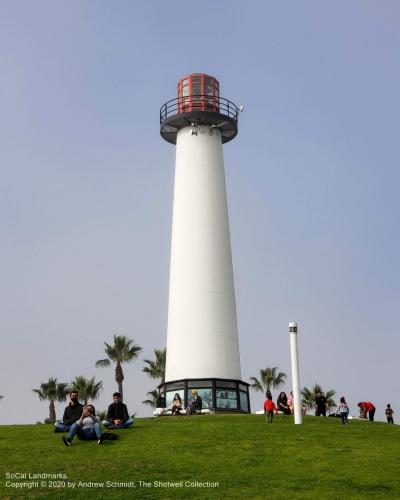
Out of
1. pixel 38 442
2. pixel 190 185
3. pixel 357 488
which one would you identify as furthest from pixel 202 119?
pixel 357 488

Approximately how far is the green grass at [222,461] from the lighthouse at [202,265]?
1360 centimetres

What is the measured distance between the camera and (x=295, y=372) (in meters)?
29.7

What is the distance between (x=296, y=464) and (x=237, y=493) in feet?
13.0

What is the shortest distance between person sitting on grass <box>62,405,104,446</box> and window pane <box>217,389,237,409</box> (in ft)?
57.3

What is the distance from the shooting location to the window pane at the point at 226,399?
4016 centimetres

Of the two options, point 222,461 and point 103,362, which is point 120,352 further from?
point 222,461

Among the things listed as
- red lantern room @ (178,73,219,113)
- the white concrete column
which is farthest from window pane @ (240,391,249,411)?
red lantern room @ (178,73,219,113)

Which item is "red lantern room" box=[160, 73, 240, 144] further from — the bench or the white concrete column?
the bench

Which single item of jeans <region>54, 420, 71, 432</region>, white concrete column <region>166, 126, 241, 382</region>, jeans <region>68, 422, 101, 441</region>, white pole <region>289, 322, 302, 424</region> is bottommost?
jeans <region>68, 422, 101, 441</region>

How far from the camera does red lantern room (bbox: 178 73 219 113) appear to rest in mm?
46344

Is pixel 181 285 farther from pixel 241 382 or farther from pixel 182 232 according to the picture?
pixel 241 382

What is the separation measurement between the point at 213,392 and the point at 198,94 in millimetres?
19868

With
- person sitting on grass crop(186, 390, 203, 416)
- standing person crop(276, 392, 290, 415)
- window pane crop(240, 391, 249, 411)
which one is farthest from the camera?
window pane crop(240, 391, 249, 411)

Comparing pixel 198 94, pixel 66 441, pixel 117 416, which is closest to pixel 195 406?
pixel 117 416
